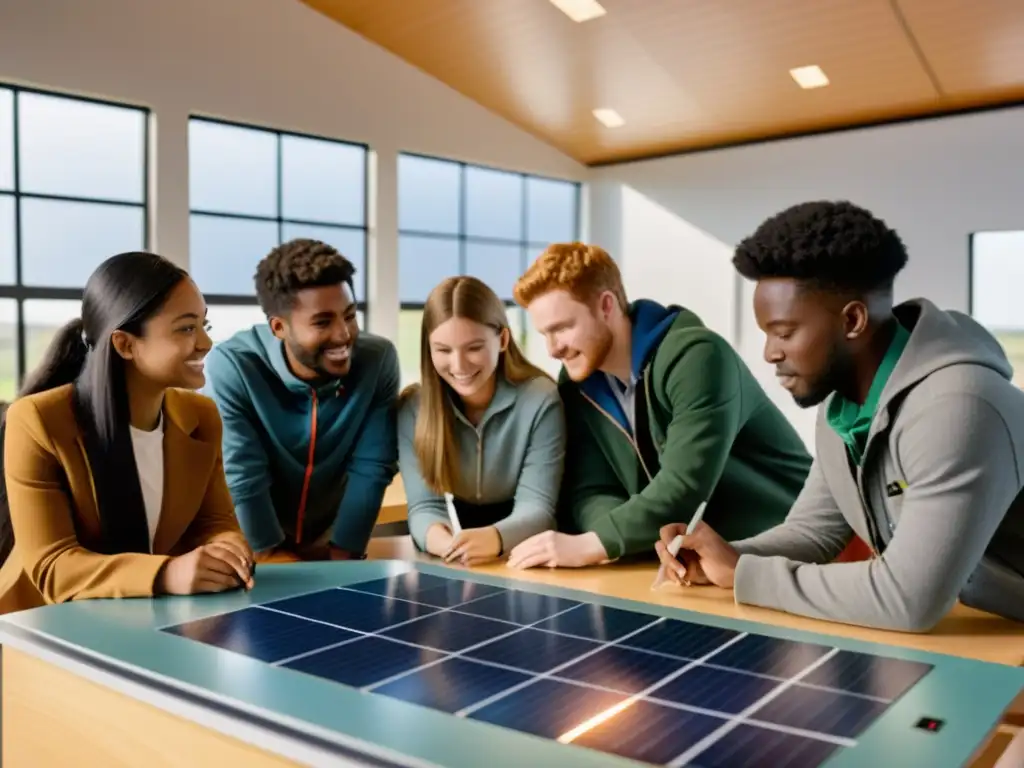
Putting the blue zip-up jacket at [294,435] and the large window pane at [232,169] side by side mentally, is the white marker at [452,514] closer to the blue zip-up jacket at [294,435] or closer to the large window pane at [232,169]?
the blue zip-up jacket at [294,435]

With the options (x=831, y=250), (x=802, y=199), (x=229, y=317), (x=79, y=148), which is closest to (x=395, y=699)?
(x=831, y=250)

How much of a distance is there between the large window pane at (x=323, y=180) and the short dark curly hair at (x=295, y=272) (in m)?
5.81

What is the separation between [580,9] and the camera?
7.20 m

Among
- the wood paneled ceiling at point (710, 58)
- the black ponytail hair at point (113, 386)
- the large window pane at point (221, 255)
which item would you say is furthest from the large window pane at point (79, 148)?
the black ponytail hair at point (113, 386)

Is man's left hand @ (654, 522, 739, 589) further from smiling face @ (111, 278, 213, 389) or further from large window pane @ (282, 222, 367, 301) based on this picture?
large window pane @ (282, 222, 367, 301)

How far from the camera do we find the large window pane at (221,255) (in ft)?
24.9

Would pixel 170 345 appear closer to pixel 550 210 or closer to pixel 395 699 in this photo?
pixel 395 699

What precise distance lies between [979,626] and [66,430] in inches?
63.8

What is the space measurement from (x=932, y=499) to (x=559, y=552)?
0.77m

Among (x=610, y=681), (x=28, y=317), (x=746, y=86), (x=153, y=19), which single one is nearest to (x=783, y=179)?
(x=746, y=86)

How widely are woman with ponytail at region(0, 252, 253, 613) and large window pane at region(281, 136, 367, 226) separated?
631 cm

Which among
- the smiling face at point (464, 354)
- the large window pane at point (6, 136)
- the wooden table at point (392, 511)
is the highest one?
the large window pane at point (6, 136)

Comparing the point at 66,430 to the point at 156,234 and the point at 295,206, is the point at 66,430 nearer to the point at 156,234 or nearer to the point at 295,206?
the point at 156,234

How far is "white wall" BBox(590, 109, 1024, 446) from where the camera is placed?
8.01 meters
